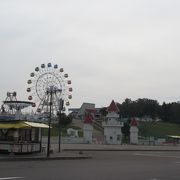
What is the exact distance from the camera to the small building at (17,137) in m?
34.2

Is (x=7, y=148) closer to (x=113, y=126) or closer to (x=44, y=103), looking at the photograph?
(x=44, y=103)

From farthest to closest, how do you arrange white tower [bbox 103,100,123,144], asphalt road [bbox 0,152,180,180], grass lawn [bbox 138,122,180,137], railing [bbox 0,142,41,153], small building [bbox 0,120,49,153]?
1. grass lawn [bbox 138,122,180,137]
2. white tower [bbox 103,100,123,144]
3. small building [bbox 0,120,49,153]
4. railing [bbox 0,142,41,153]
5. asphalt road [bbox 0,152,180,180]

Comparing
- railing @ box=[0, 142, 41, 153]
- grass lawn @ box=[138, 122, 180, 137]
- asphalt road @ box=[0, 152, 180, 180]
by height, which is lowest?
asphalt road @ box=[0, 152, 180, 180]

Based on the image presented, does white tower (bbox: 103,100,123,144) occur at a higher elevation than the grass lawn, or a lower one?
lower

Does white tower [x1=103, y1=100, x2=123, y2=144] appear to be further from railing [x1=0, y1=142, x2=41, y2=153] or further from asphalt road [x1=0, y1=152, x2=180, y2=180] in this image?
→ asphalt road [x1=0, y1=152, x2=180, y2=180]

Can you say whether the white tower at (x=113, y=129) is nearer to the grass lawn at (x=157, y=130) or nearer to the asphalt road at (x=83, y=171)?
the grass lawn at (x=157, y=130)

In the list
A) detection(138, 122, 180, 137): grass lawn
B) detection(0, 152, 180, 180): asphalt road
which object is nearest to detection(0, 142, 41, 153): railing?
detection(0, 152, 180, 180): asphalt road

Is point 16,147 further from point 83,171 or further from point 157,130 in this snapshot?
point 157,130

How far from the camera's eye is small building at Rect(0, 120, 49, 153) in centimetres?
3416

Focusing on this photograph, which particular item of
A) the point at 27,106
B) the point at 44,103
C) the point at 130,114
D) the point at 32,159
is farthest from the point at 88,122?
the point at 130,114

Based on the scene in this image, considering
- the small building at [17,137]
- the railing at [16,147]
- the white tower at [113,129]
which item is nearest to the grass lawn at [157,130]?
the white tower at [113,129]

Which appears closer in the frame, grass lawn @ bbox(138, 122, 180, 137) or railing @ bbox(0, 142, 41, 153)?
railing @ bbox(0, 142, 41, 153)

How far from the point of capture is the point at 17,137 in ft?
114

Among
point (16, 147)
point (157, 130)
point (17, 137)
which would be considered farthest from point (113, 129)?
point (157, 130)
